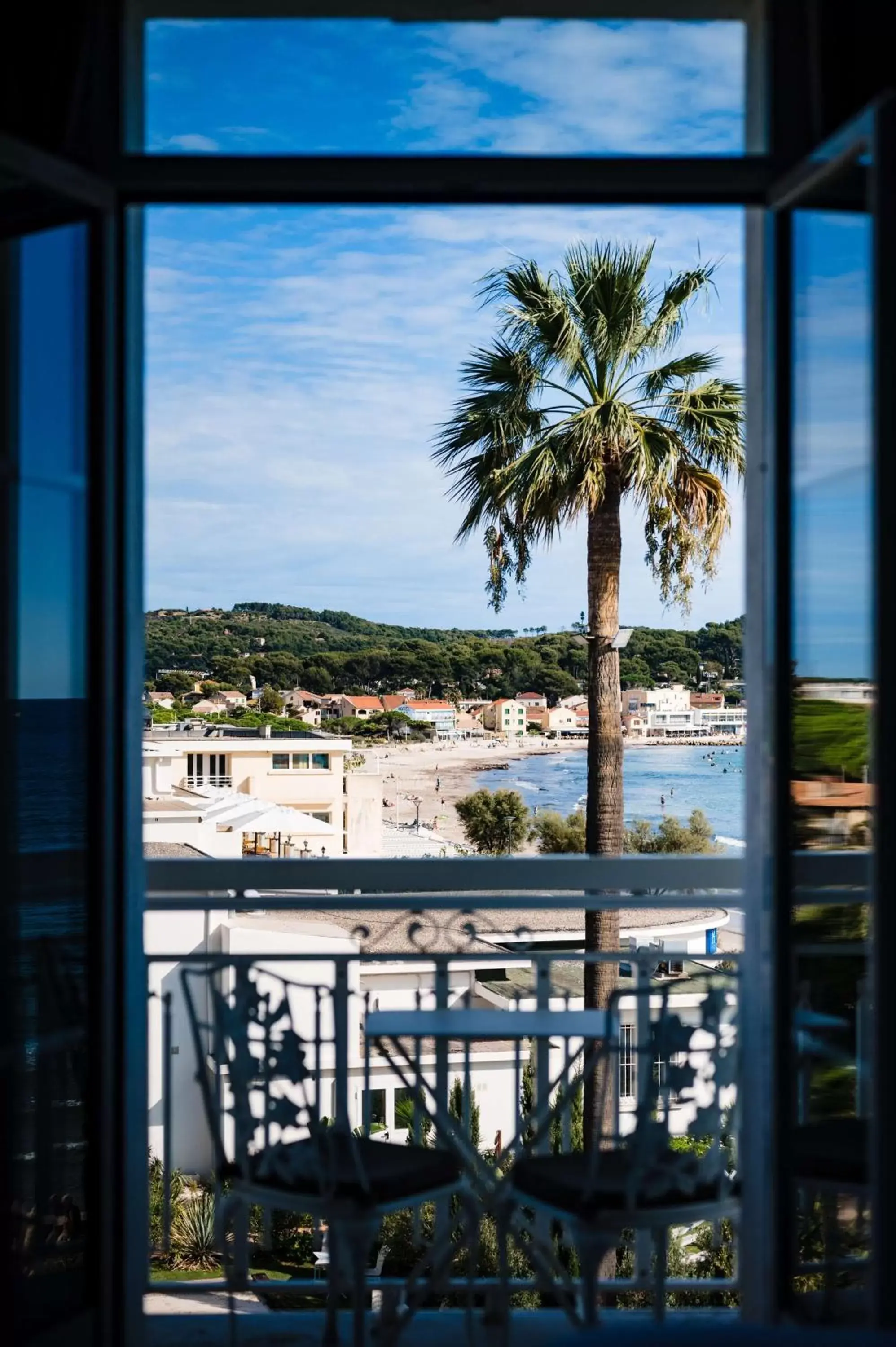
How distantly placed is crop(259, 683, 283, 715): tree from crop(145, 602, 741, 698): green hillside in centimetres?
12

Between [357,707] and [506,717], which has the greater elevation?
[357,707]

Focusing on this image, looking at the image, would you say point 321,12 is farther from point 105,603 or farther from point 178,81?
point 105,603

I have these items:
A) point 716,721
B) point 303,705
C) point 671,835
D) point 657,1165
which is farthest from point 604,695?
point 657,1165

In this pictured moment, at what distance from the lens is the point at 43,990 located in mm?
2443

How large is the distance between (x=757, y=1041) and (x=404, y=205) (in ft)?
6.32

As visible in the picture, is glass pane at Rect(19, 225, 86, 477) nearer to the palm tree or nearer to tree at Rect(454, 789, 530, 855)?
the palm tree

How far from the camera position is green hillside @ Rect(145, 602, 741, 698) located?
1817cm

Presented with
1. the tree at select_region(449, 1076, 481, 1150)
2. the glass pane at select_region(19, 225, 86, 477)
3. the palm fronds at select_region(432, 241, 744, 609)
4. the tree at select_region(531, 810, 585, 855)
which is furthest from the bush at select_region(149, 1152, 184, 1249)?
the glass pane at select_region(19, 225, 86, 477)

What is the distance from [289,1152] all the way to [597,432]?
11.2 m

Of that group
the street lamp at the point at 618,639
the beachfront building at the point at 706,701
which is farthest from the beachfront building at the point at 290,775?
the street lamp at the point at 618,639

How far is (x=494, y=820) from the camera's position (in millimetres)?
20109

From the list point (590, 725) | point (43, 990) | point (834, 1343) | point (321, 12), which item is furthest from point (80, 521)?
point (590, 725)

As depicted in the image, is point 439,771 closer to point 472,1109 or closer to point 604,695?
point 604,695

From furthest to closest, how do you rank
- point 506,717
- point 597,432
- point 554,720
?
point 506,717
point 554,720
point 597,432
